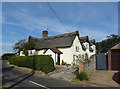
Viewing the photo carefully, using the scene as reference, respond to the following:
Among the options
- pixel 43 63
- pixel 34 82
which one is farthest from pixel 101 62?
pixel 34 82

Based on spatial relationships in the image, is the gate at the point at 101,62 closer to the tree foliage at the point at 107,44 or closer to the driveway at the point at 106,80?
the driveway at the point at 106,80

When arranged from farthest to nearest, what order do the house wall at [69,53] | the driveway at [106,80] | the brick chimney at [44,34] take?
the brick chimney at [44,34] < the house wall at [69,53] < the driveway at [106,80]

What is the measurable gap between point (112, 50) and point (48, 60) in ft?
29.1

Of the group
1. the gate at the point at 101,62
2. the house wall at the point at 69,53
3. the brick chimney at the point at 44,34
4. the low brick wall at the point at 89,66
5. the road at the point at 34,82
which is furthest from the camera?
the brick chimney at the point at 44,34

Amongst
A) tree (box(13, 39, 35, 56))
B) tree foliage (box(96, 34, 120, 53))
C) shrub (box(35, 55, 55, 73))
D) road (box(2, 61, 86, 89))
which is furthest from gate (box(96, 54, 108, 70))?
tree foliage (box(96, 34, 120, 53))

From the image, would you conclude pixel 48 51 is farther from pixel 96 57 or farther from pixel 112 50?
pixel 112 50

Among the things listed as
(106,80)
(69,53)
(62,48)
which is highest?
(62,48)

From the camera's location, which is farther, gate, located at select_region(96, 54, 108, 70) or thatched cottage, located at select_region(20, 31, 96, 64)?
thatched cottage, located at select_region(20, 31, 96, 64)

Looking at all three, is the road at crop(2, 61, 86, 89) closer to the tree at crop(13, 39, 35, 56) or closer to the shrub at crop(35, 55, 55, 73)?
the shrub at crop(35, 55, 55, 73)

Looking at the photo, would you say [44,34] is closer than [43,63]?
No

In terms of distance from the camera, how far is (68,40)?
29078mm

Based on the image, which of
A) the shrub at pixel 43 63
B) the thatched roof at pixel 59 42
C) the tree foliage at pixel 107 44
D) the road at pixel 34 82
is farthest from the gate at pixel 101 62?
the tree foliage at pixel 107 44

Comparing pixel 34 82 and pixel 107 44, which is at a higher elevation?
pixel 107 44

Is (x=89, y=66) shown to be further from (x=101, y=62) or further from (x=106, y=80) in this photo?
(x=101, y=62)
